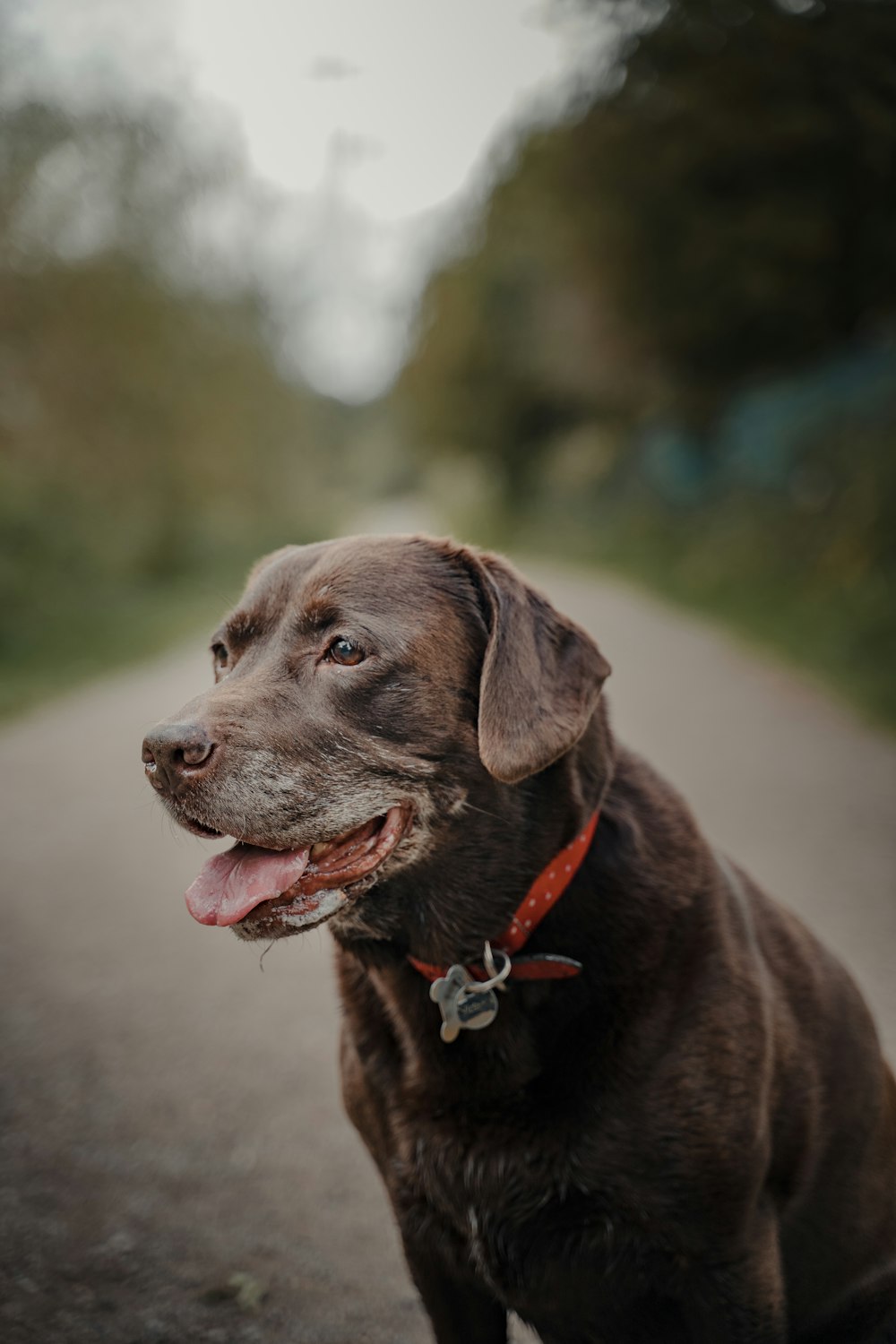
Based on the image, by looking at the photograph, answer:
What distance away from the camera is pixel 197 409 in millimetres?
15984

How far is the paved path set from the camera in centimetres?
265

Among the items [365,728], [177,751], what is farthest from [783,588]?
Answer: [177,751]

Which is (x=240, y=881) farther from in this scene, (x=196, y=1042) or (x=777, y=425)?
(x=777, y=425)

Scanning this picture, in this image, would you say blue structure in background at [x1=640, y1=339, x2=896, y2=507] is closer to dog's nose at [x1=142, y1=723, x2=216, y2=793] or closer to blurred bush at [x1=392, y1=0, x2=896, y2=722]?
blurred bush at [x1=392, y1=0, x2=896, y2=722]

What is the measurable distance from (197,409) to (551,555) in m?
9.58

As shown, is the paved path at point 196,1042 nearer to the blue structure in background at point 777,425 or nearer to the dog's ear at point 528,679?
the dog's ear at point 528,679

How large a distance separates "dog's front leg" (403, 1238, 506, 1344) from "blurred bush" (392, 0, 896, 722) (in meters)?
6.21

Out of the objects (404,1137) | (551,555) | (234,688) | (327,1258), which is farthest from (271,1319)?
(551,555)

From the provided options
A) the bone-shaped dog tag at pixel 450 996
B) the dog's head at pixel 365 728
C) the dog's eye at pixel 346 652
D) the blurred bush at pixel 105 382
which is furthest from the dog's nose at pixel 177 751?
the blurred bush at pixel 105 382

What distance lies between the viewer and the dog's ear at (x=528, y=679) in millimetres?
2023

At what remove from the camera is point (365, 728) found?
2170 millimetres

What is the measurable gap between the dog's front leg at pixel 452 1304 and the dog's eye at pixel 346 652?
1.29 meters

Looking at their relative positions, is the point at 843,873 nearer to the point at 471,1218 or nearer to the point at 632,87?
the point at 471,1218

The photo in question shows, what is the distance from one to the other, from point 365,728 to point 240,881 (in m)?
0.41
